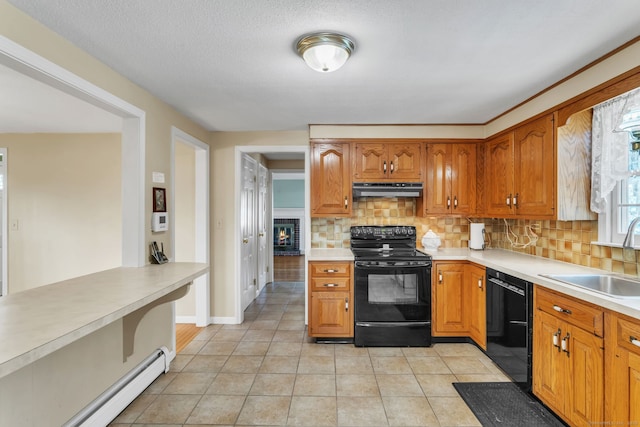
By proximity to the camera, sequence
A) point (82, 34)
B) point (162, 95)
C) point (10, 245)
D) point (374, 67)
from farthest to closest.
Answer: point (10, 245) < point (162, 95) < point (374, 67) < point (82, 34)

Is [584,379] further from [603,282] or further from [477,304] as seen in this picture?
[477,304]

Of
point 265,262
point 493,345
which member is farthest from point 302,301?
point 493,345

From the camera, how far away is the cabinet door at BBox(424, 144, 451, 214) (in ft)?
11.7

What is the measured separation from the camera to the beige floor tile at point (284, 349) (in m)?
3.05

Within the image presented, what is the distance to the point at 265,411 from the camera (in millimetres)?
2158

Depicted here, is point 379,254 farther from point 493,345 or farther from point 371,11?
point 371,11

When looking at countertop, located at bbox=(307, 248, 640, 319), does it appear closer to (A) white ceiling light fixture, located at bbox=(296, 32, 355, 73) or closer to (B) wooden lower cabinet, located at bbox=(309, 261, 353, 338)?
(B) wooden lower cabinet, located at bbox=(309, 261, 353, 338)

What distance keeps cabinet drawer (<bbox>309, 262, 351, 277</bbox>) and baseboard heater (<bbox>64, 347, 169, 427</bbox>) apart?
1.48 m

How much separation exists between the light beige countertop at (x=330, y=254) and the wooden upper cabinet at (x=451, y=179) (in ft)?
3.34

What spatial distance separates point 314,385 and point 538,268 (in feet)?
6.28

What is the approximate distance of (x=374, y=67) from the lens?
2123 mm

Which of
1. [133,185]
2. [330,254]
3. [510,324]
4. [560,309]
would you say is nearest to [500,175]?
[510,324]

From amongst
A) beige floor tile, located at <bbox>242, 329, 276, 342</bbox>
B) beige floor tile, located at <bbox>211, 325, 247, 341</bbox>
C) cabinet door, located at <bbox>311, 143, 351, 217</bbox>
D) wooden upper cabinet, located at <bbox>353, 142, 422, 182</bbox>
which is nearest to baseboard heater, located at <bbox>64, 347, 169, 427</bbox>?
beige floor tile, located at <bbox>211, 325, 247, 341</bbox>

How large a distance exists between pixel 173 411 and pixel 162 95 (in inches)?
92.5
